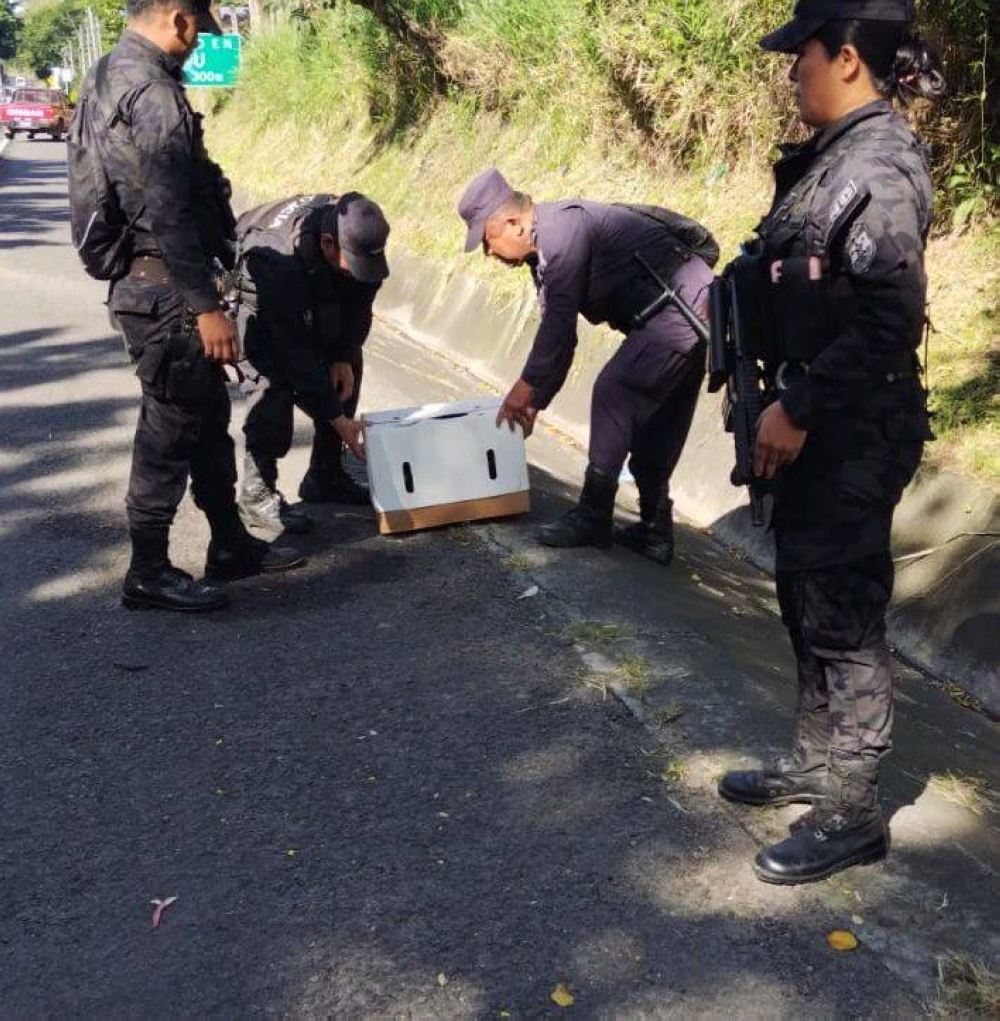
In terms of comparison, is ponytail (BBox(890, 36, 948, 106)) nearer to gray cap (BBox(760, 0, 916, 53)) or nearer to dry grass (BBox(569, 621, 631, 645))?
gray cap (BBox(760, 0, 916, 53))

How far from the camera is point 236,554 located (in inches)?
188

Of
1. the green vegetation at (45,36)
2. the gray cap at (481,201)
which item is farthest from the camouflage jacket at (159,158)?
the green vegetation at (45,36)

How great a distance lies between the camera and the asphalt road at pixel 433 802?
8.50 feet

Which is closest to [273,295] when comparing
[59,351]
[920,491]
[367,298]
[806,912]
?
[367,298]

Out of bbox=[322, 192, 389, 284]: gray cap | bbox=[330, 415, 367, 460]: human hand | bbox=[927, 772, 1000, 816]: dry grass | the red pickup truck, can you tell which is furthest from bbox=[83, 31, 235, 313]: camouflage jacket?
the red pickup truck

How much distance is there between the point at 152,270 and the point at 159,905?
213cm

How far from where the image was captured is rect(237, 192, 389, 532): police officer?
4766 mm

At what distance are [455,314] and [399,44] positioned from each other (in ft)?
18.1

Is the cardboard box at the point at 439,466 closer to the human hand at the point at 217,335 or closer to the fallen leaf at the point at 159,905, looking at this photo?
the human hand at the point at 217,335

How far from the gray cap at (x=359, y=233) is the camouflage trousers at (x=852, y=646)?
7.84 feet

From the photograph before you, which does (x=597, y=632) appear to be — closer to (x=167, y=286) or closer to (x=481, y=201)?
(x=481, y=201)

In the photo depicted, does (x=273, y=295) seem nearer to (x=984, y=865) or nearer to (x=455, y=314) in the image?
(x=984, y=865)

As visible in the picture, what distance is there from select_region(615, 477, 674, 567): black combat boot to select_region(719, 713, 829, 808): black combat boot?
2215 millimetres

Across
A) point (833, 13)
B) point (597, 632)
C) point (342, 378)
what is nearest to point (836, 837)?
point (597, 632)
